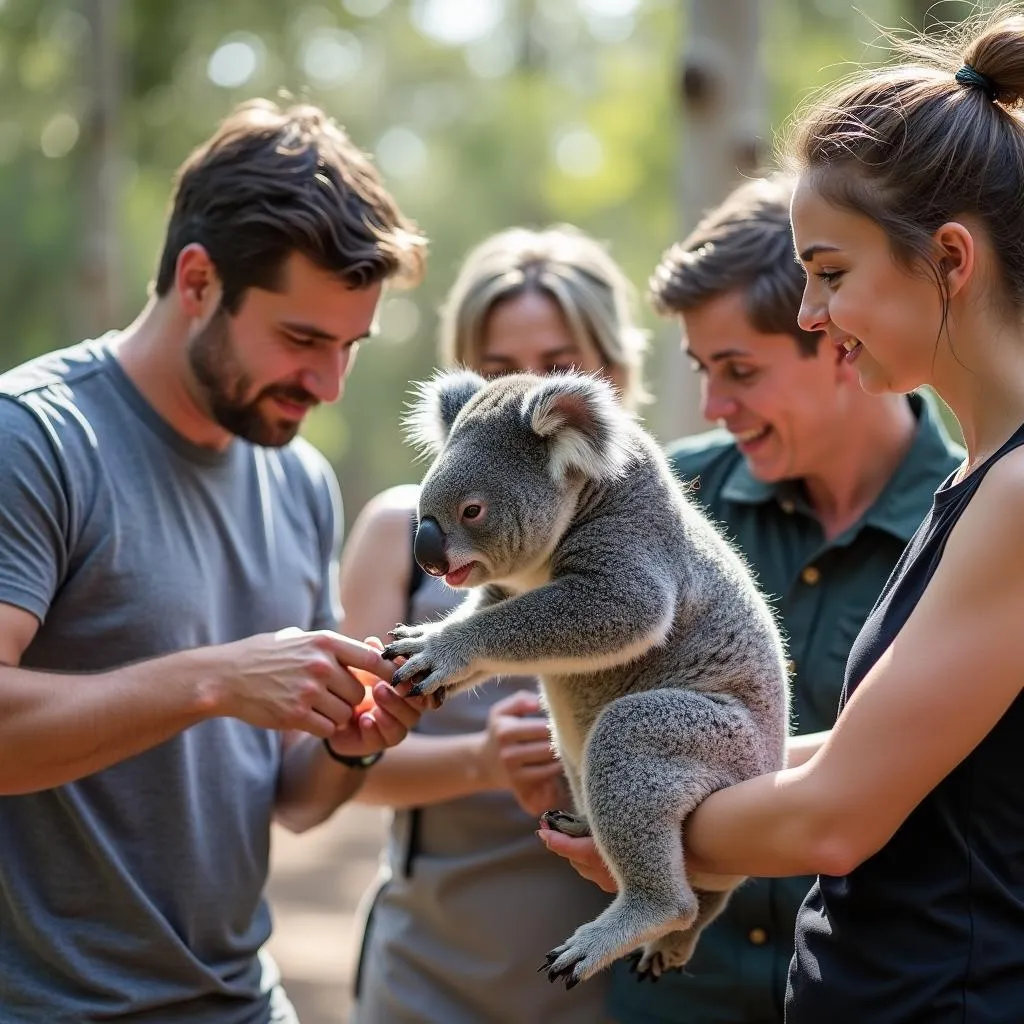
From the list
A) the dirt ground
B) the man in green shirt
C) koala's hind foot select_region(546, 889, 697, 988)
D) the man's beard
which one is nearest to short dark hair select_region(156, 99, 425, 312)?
the man's beard

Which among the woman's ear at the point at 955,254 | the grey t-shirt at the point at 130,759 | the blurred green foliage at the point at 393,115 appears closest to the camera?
the woman's ear at the point at 955,254

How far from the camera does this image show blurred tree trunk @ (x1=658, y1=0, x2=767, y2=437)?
5.33 meters

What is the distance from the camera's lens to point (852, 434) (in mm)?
2869

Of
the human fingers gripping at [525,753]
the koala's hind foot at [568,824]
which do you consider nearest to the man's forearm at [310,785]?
the human fingers gripping at [525,753]

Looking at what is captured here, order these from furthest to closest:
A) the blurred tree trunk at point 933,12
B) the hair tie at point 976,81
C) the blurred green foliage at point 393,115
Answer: the blurred green foliage at point 393,115
the blurred tree trunk at point 933,12
the hair tie at point 976,81

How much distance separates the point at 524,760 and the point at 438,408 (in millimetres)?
768

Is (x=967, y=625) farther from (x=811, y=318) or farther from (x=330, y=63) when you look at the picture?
(x=330, y=63)

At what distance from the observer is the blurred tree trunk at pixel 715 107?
5.33m

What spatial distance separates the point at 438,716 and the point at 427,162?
18.7 meters

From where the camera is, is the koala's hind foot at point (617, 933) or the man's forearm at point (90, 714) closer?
the koala's hind foot at point (617, 933)

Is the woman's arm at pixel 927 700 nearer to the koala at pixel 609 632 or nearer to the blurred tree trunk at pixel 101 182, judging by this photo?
the koala at pixel 609 632

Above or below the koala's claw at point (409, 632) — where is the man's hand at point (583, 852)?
below

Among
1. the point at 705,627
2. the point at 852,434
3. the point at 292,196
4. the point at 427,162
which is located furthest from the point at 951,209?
the point at 427,162

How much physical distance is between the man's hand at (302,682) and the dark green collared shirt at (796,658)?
820mm
